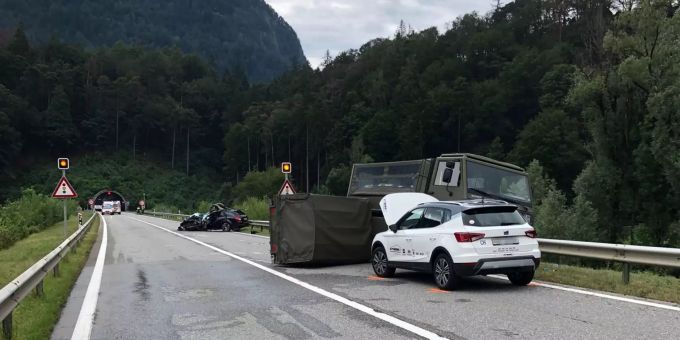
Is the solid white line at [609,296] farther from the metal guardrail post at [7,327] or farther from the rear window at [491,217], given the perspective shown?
the metal guardrail post at [7,327]

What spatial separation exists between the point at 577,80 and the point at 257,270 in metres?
29.6

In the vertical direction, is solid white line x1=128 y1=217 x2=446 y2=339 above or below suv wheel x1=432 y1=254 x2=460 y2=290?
below

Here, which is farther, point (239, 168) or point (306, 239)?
point (239, 168)

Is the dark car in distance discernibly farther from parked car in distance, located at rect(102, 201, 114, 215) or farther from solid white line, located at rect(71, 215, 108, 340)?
parked car in distance, located at rect(102, 201, 114, 215)

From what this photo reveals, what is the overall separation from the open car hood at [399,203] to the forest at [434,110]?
730 inches

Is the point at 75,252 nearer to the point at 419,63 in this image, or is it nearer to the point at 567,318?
the point at 567,318

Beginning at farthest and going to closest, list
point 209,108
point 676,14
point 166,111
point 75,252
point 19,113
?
point 209,108
point 166,111
point 19,113
point 676,14
point 75,252

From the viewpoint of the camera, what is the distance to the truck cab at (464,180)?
14.8 m

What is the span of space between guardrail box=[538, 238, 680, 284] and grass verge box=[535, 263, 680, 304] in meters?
0.36

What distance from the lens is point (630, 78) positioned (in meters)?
35.0

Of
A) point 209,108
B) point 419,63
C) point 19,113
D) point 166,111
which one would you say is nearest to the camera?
point 419,63

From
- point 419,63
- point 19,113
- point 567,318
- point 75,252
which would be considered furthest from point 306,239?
point 19,113

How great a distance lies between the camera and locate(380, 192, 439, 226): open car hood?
1428 cm

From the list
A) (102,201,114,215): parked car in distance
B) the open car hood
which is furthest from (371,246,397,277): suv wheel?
(102,201,114,215): parked car in distance
